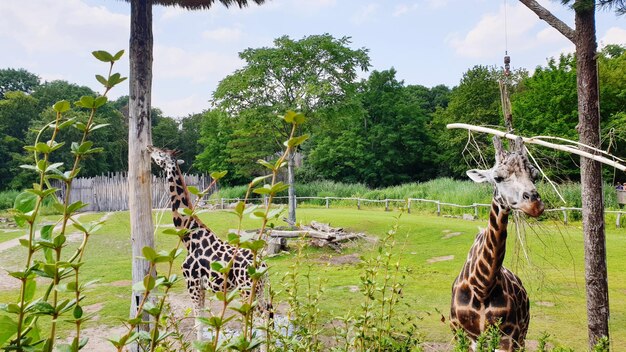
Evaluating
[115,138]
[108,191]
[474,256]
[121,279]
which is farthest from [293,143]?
[115,138]

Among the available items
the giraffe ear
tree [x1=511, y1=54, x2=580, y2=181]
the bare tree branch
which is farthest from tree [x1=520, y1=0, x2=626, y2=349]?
tree [x1=511, y1=54, x2=580, y2=181]

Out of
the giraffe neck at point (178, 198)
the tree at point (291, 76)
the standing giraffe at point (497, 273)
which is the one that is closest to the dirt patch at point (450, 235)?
the tree at point (291, 76)

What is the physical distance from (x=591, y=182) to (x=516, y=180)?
1.59 metres

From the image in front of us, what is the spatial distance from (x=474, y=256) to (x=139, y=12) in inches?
167

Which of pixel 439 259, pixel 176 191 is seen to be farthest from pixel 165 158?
pixel 439 259

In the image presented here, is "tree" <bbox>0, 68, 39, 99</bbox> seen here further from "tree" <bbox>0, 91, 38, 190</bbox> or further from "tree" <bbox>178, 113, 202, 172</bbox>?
"tree" <bbox>178, 113, 202, 172</bbox>

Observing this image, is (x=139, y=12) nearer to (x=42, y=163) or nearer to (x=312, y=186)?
(x=42, y=163)

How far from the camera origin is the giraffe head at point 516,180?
2590 millimetres

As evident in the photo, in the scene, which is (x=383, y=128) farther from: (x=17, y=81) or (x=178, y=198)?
(x=17, y=81)

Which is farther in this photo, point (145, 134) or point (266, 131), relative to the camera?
point (266, 131)

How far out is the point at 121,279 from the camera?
916cm

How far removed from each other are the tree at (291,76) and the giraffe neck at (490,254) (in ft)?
34.6

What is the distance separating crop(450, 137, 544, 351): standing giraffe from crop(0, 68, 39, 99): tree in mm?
42605

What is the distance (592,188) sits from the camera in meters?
3.82
